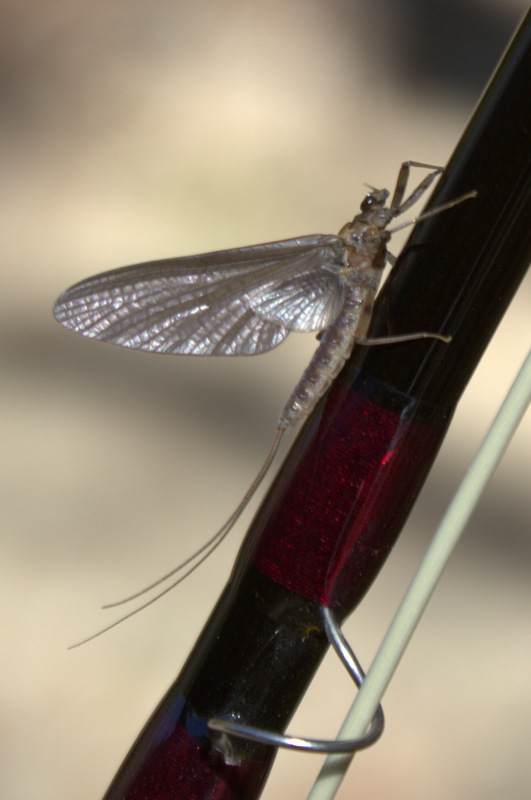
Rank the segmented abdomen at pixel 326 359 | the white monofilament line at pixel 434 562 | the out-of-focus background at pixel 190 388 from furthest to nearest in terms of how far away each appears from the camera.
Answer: the out-of-focus background at pixel 190 388 → the segmented abdomen at pixel 326 359 → the white monofilament line at pixel 434 562

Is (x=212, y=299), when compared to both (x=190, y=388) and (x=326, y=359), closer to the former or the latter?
(x=326, y=359)

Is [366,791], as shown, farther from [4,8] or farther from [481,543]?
[4,8]

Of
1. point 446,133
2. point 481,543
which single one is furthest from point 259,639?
point 446,133

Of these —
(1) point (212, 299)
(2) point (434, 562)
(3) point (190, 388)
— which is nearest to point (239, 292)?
(1) point (212, 299)

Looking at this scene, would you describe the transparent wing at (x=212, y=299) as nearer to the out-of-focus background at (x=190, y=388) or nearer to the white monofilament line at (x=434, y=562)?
the white monofilament line at (x=434, y=562)

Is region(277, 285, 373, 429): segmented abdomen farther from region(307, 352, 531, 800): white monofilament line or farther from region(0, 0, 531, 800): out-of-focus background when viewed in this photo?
region(0, 0, 531, 800): out-of-focus background

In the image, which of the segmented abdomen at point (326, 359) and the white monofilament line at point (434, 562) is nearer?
the white monofilament line at point (434, 562)

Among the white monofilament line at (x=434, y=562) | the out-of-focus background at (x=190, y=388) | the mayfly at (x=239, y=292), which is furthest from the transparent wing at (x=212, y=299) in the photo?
the out-of-focus background at (x=190, y=388)
